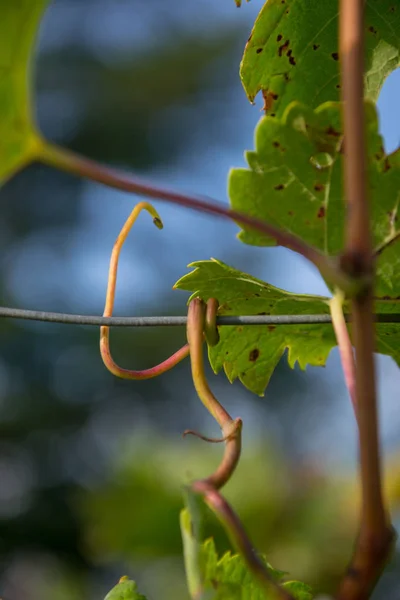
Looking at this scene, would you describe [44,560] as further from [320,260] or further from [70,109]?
[320,260]

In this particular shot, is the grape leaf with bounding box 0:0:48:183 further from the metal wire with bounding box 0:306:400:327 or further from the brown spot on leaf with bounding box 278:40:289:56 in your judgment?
the brown spot on leaf with bounding box 278:40:289:56

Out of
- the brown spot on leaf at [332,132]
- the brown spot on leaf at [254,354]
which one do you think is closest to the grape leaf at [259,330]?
the brown spot on leaf at [254,354]

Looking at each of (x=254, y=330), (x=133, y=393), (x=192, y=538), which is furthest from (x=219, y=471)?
(x=133, y=393)

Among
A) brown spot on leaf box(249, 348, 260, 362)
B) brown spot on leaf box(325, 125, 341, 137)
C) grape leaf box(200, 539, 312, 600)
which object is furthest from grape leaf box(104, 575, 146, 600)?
brown spot on leaf box(325, 125, 341, 137)

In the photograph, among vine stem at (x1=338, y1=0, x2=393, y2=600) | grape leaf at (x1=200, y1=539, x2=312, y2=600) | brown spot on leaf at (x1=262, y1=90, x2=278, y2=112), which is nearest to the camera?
vine stem at (x1=338, y1=0, x2=393, y2=600)

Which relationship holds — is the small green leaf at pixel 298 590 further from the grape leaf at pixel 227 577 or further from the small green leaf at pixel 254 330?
the small green leaf at pixel 254 330

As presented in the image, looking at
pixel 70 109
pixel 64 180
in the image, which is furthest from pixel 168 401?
pixel 70 109
